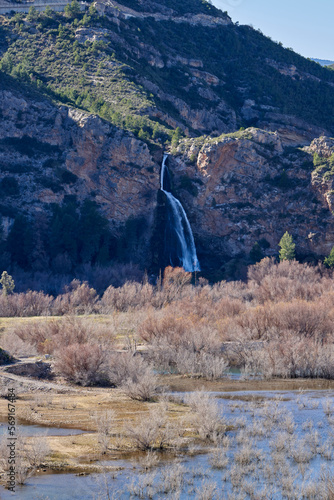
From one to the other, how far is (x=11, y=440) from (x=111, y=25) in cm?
10232

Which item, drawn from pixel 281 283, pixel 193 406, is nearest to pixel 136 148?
pixel 281 283

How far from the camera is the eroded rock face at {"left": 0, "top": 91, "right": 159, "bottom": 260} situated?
80688 mm

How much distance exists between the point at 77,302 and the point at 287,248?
25924 mm

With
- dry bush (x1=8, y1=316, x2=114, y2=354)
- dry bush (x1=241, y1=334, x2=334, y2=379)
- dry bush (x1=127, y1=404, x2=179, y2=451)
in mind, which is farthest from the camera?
dry bush (x1=8, y1=316, x2=114, y2=354)

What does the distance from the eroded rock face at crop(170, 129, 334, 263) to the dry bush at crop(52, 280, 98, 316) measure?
74.4ft

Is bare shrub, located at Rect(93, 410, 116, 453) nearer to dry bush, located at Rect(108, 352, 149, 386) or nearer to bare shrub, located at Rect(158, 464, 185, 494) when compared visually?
bare shrub, located at Rect(158, 464, 185, 494)

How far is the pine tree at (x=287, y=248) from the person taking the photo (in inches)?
2832

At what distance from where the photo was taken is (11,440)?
51.5ft

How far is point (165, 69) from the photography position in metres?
114

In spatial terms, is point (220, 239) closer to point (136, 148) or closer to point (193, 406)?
point (136, 148)

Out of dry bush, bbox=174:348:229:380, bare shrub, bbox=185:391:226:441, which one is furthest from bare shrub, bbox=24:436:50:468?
dry bush, bbox=174:348:229:380

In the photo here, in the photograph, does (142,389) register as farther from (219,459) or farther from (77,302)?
(77,302)

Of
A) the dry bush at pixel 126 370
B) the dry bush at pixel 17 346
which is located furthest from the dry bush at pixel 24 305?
the dry bush at pixel 126 370

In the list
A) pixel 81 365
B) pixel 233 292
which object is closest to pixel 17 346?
pixel 81 365
